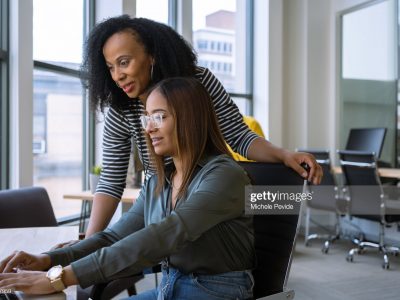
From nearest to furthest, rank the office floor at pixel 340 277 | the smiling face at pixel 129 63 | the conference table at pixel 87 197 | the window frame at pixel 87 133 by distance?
1. the smiling face at pixel 129 63
2. the conference table at pixel 87 197
3. the office floor at pixel 340 277
4. the window frame at pixel 87 133

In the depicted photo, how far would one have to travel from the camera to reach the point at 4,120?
3.08 metres

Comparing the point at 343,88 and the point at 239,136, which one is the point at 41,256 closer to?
the point at 239,136

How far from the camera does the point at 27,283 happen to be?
2.91 ft

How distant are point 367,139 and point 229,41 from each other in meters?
2.08

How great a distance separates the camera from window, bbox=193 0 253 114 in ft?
16.7

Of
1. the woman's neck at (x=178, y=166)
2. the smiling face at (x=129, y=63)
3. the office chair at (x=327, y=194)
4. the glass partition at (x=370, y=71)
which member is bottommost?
the office chair at (x=327, y=194)

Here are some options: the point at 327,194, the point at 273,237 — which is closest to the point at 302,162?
the point at 273,237

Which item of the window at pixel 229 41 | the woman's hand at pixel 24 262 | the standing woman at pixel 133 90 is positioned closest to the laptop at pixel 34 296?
the woman's hand at pixel 24 262

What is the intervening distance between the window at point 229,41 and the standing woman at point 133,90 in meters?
3.64

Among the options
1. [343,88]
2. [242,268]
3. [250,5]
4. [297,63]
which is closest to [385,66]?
[343,88]

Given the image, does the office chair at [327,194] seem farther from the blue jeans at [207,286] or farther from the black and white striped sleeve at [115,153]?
the blue jeans at [207,286]

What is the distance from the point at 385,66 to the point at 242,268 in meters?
4.47

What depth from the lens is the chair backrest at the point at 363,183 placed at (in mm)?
3777

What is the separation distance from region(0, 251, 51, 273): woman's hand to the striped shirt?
0.44 meters
